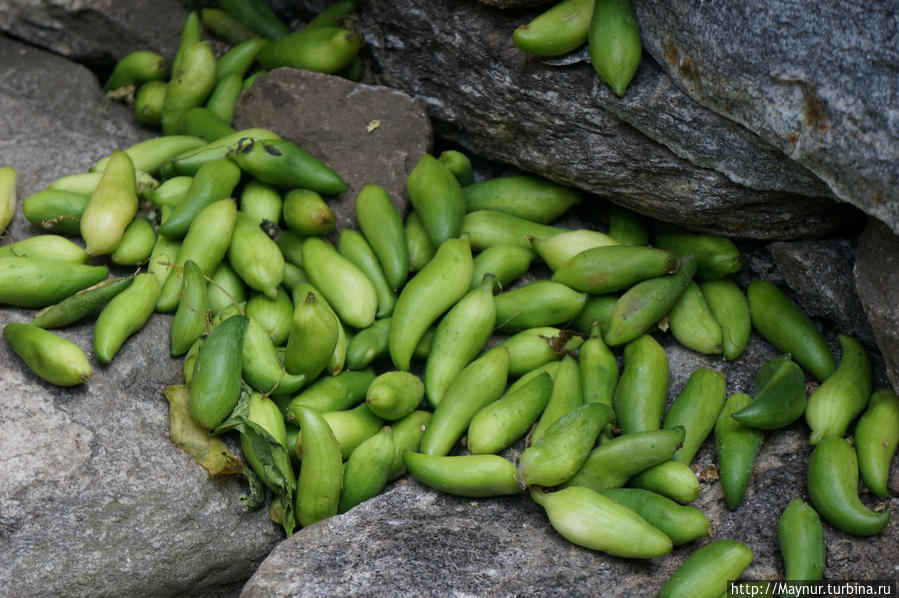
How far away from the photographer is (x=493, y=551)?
182 cm

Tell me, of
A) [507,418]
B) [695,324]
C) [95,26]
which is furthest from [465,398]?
[95,26]

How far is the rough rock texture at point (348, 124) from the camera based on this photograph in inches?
102

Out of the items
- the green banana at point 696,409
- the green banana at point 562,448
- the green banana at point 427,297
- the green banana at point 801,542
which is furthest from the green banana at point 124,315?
the green banana at point 801,542

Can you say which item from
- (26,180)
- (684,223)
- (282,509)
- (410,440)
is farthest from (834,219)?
(26,180)

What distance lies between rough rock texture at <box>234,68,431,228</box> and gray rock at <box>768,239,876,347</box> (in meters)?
1.05

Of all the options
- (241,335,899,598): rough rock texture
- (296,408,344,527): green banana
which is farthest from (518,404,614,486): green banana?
(296,408,344,527): green banana

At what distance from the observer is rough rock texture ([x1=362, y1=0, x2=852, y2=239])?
7.02 feet

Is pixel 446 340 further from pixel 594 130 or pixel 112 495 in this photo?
pixel 112 495

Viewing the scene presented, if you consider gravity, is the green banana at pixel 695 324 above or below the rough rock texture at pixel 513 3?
below

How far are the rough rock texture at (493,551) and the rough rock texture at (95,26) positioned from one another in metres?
2.04

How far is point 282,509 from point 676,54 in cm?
137

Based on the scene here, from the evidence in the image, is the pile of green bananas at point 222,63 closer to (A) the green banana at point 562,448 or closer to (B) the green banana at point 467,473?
(B) the green banana at point 467,473

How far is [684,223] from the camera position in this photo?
7.83 feet

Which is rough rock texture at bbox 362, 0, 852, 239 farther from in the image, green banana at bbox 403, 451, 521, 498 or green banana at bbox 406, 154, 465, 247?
green banana at bbox 403, 451, 521, 498
